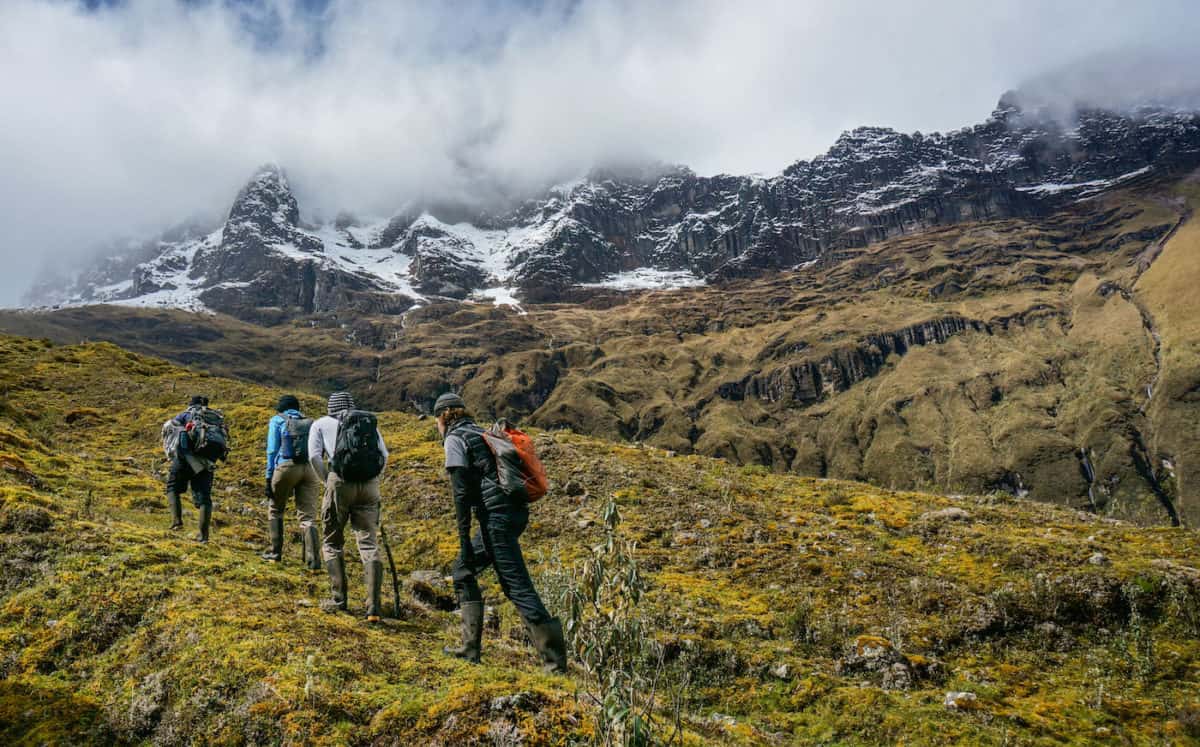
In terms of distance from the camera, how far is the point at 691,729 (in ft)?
17.8

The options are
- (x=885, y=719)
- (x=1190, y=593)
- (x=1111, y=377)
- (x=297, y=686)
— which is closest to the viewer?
(x=297, y=686)

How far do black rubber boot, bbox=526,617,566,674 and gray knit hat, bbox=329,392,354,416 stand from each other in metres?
4.19

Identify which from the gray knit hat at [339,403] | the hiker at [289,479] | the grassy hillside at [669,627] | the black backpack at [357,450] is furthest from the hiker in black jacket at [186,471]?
the black backpack at [357,450]

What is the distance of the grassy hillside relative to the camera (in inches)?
185

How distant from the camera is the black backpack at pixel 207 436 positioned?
10.5m

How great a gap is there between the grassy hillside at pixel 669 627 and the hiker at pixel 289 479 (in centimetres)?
44

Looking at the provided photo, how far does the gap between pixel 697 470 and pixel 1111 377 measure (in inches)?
8656

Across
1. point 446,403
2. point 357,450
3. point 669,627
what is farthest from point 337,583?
point 669,627

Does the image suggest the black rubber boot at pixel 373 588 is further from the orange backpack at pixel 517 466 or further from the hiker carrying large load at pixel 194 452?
the hiker carrying large load at pixel 194 452

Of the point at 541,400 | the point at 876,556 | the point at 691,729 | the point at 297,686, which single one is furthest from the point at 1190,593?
the point at 541,400

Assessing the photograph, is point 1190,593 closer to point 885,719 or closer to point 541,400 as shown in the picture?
point 885,719

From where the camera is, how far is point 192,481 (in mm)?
10320

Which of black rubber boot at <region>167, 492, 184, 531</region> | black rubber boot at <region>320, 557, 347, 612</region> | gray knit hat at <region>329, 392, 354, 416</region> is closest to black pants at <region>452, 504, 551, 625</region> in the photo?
black rubber boot at <region>320, 557, 347, 612</region>

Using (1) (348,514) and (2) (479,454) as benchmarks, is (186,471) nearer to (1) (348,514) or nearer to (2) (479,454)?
(1) (348,514)
